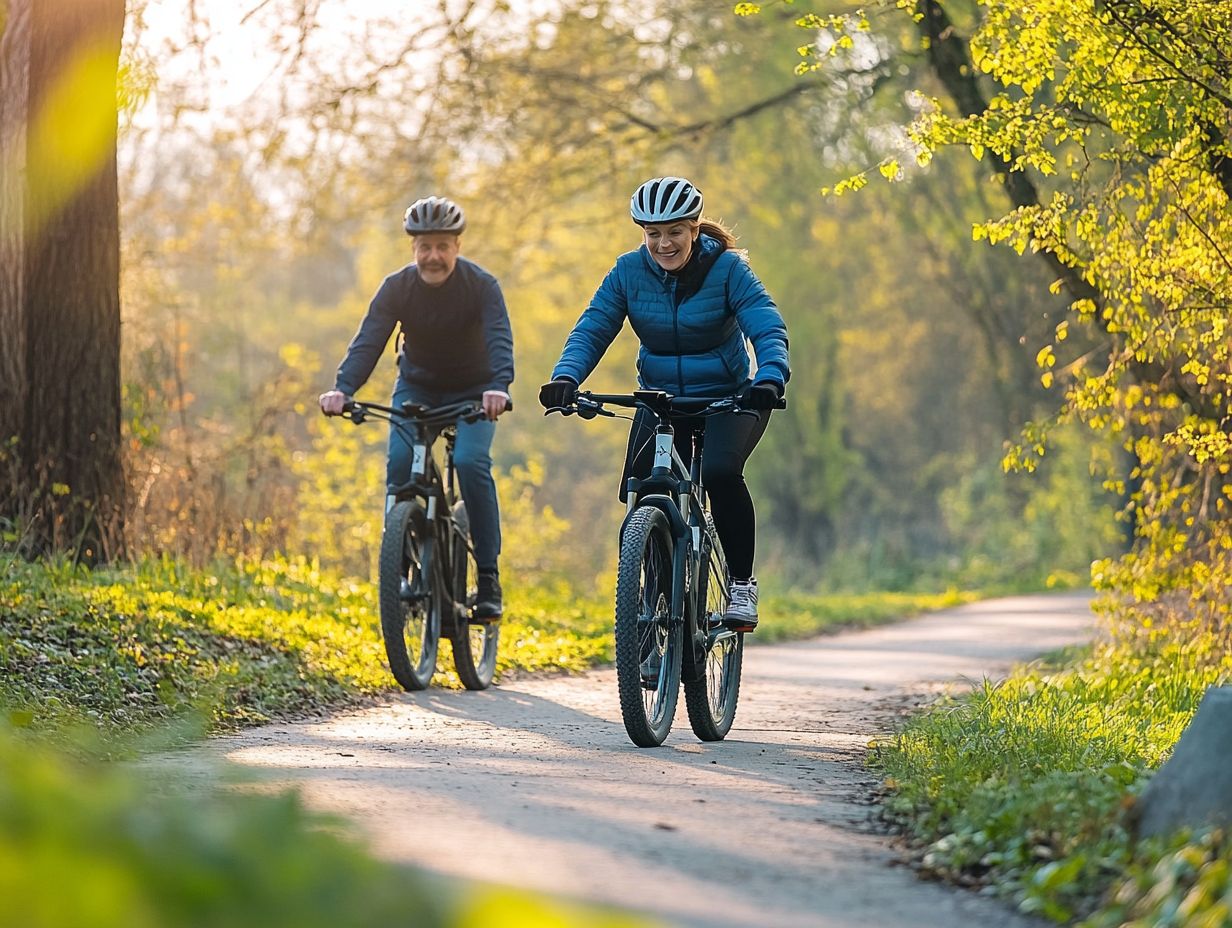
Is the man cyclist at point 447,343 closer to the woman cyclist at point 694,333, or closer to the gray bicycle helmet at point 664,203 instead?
the woman cyclist at point 694,333

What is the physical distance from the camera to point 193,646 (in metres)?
8.99

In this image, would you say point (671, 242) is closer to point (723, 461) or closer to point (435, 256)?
point (723, 461)

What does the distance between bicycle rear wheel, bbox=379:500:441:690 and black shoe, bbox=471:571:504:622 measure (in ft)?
0.90

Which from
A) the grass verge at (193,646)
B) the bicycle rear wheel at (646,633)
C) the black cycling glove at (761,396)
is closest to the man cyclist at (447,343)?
the grass verge at (193,646)

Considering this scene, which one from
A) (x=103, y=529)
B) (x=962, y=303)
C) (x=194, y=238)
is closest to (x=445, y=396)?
(x=103, y=529)

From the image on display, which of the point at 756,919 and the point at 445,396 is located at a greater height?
the point at 445,396

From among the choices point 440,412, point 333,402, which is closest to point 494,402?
point 440,412

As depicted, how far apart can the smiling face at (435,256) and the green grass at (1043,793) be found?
3530 millimetres

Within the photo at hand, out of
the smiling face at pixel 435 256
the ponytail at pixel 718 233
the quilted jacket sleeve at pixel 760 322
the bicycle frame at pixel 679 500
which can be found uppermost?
the smiling face at pixel 435 256

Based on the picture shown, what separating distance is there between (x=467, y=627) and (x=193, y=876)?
691cm

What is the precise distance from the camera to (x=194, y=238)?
2291 centimetres

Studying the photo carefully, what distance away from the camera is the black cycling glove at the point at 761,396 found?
721 centimetres

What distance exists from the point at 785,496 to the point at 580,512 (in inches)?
431

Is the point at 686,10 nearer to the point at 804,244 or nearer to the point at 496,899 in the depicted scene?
the point at 804,244
